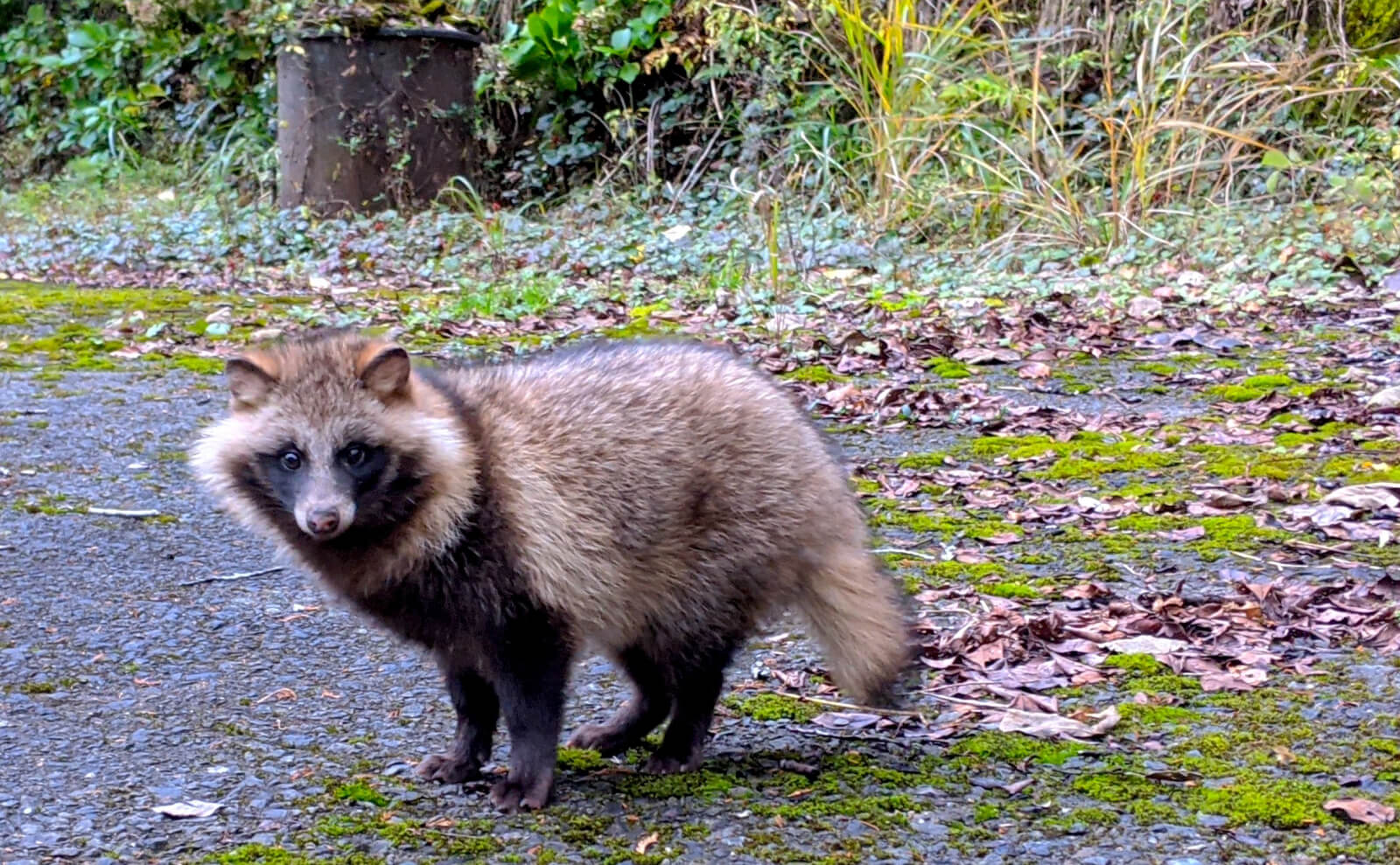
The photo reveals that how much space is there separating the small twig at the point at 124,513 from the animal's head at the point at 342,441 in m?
2.29

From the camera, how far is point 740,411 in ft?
11.4

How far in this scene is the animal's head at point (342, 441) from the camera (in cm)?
308

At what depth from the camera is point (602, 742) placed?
3.56 m

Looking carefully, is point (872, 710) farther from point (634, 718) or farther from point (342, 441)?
point (342, 441)

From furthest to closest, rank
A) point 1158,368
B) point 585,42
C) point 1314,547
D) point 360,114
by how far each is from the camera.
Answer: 1. point 585,42
2. point 360,114
3. point 1158,368
4. point 1314,547

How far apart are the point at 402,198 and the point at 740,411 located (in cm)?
1052

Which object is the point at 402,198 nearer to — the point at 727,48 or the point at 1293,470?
the point at 727,48

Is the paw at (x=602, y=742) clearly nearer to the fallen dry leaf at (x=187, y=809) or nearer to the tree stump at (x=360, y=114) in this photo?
the fallen dry leaf at (x=187, y=809)

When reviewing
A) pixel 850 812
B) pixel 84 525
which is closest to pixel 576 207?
pixel 84 525

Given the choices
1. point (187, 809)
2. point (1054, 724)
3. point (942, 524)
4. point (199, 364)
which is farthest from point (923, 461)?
point (199, 364)

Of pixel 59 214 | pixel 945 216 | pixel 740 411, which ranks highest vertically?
pixel 740 411

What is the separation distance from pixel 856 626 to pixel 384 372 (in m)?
1.25

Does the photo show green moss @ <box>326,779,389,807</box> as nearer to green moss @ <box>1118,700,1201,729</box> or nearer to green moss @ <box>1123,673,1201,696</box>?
green moss @ <box>1118,700,1201,729</box>

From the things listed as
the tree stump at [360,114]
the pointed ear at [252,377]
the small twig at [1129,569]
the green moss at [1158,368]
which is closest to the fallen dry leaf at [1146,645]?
the small twig at [1129,569]
